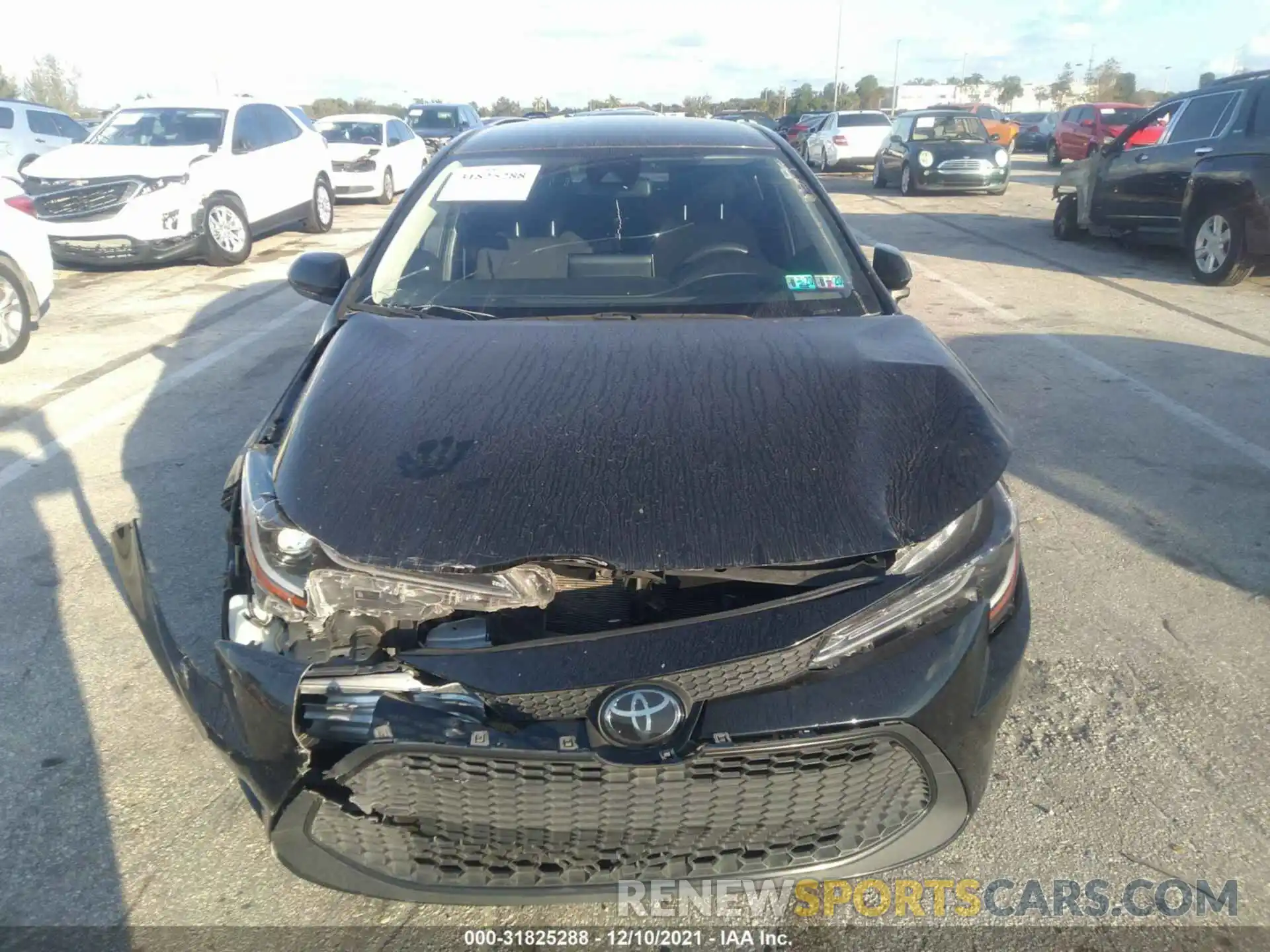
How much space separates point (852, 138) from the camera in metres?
23.2

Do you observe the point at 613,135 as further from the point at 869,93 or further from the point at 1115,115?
the point at 869,93

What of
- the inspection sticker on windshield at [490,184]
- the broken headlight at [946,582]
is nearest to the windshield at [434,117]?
the inspection sticker on windshield at [490,184]

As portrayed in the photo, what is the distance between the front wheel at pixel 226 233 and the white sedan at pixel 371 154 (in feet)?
16.1

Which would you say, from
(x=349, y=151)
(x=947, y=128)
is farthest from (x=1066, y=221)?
(x=349, y=151)

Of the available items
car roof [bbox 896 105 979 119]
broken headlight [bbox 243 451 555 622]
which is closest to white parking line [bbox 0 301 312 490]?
broken headlight [bbox 243 451 555 622]

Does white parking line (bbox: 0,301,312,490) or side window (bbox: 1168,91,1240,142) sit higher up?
side window (bbox: 1168,91,1240,142)

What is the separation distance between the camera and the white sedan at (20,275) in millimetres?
7023

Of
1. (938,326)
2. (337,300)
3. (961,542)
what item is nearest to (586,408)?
(961,542)

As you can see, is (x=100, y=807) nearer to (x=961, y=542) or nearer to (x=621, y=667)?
(x=621, y=667)

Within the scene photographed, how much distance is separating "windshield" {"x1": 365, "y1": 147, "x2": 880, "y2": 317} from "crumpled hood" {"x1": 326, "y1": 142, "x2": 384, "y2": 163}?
46.2 feet

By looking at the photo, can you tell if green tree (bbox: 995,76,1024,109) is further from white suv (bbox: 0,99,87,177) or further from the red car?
white suv (bbox: 0,99,87,177)

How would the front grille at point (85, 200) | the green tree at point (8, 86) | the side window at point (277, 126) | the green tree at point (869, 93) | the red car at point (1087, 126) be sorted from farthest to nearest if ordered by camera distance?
the green tree at point (869, 93), the green tree at point (8, 86), the red car at point (1087, 126), the side window at point (277, 126), the front grille at point (85, 200)

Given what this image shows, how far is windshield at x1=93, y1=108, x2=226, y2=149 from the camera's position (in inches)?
443

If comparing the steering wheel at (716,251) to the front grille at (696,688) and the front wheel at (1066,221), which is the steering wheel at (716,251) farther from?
the front wheel at (1066,221)
